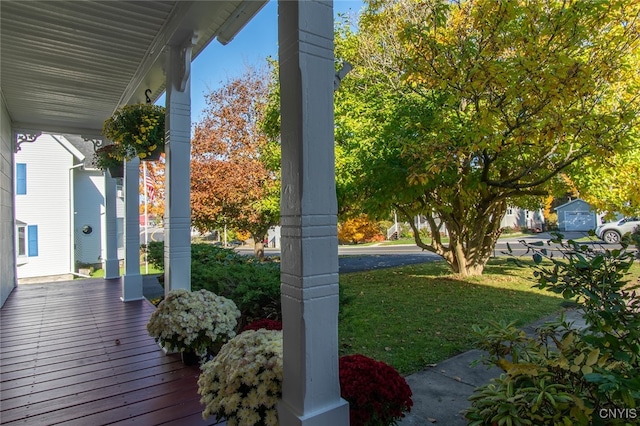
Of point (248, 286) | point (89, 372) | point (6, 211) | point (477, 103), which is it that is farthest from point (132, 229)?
point (477, 103)

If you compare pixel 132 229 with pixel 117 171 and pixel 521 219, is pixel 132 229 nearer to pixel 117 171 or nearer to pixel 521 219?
pixel 117 171

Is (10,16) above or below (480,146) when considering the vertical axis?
above

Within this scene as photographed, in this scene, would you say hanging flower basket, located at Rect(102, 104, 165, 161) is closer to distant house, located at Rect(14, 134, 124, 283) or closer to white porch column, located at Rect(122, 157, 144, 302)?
white porch column, located at Rect(122, 157, 144, 302)

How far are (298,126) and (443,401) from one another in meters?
2.38

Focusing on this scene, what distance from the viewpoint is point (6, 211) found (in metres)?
5.54

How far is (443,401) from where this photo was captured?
2.83 m

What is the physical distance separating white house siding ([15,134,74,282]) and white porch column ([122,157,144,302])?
318 inches

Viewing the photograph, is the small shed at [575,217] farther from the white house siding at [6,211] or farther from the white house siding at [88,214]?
the white house siding at [6,211]

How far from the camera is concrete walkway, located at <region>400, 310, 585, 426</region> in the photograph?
257 cm

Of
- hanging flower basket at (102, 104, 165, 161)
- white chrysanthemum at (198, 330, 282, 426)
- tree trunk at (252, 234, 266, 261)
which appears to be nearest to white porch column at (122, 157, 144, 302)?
hanging flower basket at (102, 104, 165, 161)

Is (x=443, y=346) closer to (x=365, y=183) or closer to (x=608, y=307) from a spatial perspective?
(x=608, y=307)

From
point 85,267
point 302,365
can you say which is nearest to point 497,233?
point 302,365

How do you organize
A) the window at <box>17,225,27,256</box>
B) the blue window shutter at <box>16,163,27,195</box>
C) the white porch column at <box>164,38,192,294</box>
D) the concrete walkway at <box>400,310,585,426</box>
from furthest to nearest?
1. the window at <box>17,225,27,256</box>
2. the blue window shutter at <box>16,163,27,195</box>
3. the white porch column at <box>164,38,192,294</box>
4. the concrete walkway at <box>400,310,585,426</box>

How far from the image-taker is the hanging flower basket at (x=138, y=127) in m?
3.60
